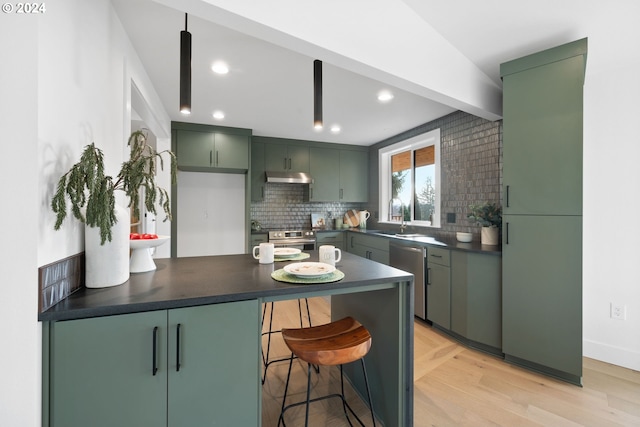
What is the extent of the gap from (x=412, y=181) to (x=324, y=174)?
1464 mm

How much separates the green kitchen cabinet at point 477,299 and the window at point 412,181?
1.15 meters

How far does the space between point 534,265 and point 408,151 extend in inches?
101

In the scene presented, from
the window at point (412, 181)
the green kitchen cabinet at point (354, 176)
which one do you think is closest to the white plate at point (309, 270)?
the window at point (412, 181)

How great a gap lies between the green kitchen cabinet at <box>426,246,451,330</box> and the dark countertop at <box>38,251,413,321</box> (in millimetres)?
1376

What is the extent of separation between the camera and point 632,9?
1.74 meters

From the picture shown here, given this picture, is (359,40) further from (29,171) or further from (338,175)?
(338,175)

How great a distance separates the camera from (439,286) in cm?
284

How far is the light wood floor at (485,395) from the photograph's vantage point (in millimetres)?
1646

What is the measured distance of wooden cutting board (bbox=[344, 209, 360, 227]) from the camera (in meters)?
5.10

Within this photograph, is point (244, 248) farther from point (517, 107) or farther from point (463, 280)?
point (517, 107)

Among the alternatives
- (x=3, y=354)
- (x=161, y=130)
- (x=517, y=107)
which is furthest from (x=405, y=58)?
(x=161, y=130)

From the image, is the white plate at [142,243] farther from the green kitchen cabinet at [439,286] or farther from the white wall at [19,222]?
the green kitchen cabinet at [439,286]

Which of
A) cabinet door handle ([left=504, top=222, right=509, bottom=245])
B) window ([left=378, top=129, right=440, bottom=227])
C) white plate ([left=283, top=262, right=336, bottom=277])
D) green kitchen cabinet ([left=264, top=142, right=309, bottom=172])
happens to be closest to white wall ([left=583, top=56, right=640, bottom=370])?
cabinet door handle ([left=504, top=222, right=509, bottom=245])

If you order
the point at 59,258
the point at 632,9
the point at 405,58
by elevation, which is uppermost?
the point at 632,9
